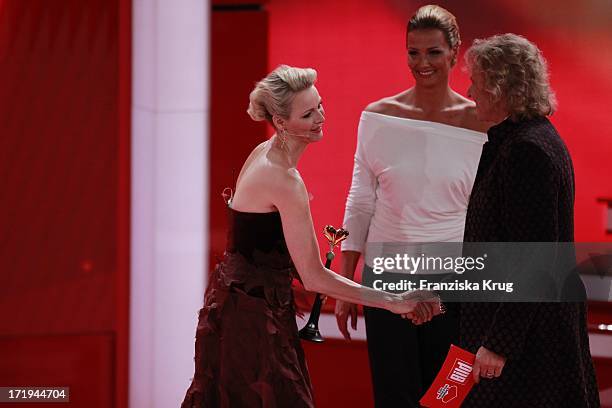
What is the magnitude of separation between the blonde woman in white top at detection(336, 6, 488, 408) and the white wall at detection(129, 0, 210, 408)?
0.68m

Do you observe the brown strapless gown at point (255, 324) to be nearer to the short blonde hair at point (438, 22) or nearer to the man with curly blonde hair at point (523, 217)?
the man with curly blonde hair at point (523, 217)

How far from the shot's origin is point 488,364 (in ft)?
7.18

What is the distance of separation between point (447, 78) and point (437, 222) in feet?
1.56

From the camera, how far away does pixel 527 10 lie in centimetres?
306

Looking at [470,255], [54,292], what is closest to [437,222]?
[470,255]

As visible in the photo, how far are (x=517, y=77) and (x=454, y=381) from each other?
2.56 ft

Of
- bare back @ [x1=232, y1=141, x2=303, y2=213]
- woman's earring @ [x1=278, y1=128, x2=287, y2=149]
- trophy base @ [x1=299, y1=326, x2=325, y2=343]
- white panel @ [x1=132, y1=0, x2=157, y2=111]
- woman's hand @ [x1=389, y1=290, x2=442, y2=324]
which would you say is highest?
Answer: white panel @ [x1=132, y1=0, x2=157, y2=111]

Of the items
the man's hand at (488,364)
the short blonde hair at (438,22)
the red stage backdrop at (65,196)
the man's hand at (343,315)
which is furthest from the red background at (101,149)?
the man's hand at (488,364)

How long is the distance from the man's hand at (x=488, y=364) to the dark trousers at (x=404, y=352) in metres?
0.75

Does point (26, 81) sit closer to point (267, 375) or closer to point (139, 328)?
point (139, 328)

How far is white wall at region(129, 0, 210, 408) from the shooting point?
3.38 meters

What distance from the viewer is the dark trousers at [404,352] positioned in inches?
118

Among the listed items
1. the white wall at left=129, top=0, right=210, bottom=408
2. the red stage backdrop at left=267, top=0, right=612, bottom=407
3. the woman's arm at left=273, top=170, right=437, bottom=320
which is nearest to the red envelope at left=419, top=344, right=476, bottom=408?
the woman's arm at left=273, top=170, right=437, bottom=320

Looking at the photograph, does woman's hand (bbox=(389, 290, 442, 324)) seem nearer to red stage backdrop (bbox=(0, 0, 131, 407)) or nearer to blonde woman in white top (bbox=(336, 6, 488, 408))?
blonde woman in white top (bbox=(336, 6, 488, 408))
